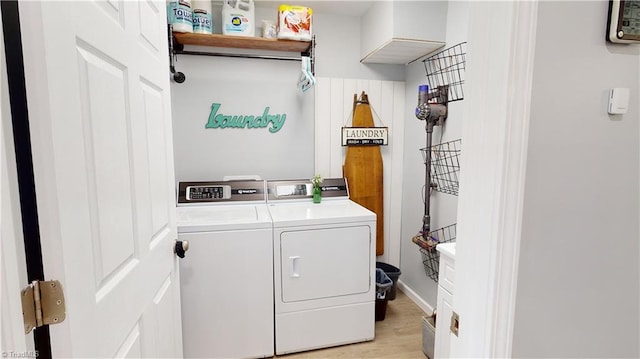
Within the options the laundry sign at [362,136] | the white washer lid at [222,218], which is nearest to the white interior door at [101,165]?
the white washer lid at [222,218]

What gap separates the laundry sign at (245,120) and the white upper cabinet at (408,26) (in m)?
0.93

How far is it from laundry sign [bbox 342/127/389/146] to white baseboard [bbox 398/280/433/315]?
1.31 meters

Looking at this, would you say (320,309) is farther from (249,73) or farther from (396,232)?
(249,73)

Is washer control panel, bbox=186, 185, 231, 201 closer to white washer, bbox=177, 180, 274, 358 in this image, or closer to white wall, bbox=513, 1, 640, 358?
white washer, bbox=177, 180, 274, 358

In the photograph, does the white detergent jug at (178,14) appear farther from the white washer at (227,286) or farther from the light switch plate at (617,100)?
the light switch plate at (617,100)

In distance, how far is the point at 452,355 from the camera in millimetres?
870

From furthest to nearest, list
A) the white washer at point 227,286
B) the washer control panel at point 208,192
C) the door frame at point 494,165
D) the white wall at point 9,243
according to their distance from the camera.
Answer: the washer control panel at point 208,192, the white washer at point 227,286, the door frame at point 494,165, the white wall at point 9,243

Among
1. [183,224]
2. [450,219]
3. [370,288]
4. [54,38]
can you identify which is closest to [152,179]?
[54,38]

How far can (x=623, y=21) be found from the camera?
73cm

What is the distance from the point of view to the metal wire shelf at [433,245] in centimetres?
233

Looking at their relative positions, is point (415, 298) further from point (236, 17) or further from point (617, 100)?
point (236, 17)

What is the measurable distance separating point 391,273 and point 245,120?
1701 mm

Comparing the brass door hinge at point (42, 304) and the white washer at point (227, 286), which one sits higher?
the brass door hinge at point (42, 304)

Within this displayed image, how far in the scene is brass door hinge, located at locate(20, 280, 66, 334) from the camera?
1.90 feet
